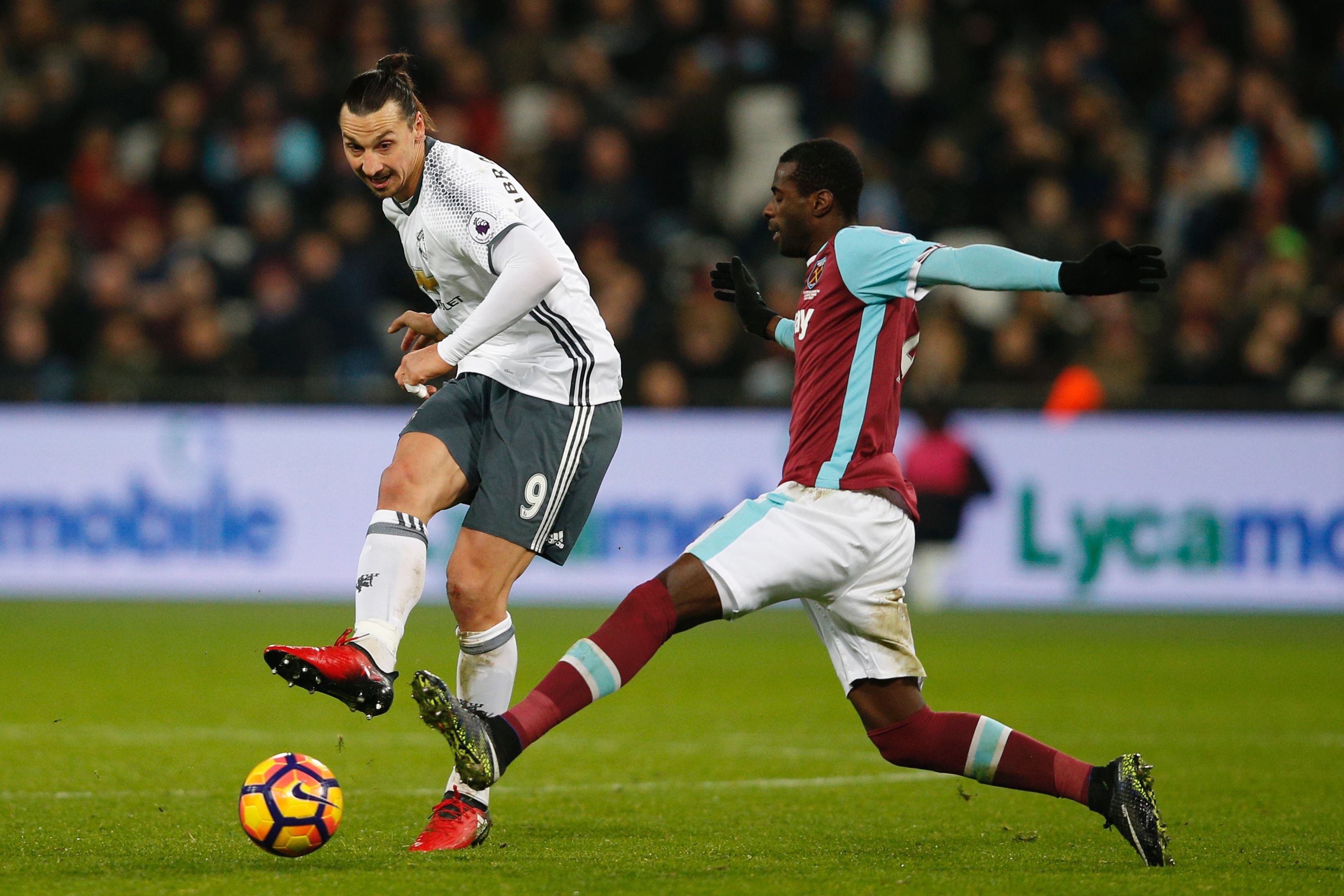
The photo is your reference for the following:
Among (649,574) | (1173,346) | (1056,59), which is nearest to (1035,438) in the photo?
(1173,346)

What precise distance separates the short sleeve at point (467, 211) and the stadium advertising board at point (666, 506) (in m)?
7.87

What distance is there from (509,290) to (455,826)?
160 centimetres

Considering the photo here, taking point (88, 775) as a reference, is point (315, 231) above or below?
above

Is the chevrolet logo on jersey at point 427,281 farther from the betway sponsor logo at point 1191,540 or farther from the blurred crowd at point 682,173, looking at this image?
the betway sponsor logo at point 1191,540

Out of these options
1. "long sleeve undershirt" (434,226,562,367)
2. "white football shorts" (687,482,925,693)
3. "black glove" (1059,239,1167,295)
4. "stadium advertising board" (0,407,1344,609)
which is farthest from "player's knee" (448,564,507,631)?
"stadium advertising board" (0,407,1344,609)

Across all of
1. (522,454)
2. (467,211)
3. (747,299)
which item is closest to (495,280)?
(467,211)

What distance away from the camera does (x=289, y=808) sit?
187 inches

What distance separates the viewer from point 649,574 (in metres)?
13.1

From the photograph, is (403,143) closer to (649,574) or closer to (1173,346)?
(649,574)

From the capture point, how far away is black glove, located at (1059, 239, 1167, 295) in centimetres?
448

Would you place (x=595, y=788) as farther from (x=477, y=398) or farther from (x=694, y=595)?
(x=694, y=595)

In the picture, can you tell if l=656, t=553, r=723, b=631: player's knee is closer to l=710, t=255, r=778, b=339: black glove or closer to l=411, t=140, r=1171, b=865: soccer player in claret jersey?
l=411, t=140, r=1171, b=865: soccer player in claret jersey

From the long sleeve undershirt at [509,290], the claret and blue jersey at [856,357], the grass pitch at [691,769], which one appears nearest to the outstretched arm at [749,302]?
the claret and blue jersey at [856,357]

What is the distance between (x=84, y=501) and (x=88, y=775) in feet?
23.7
